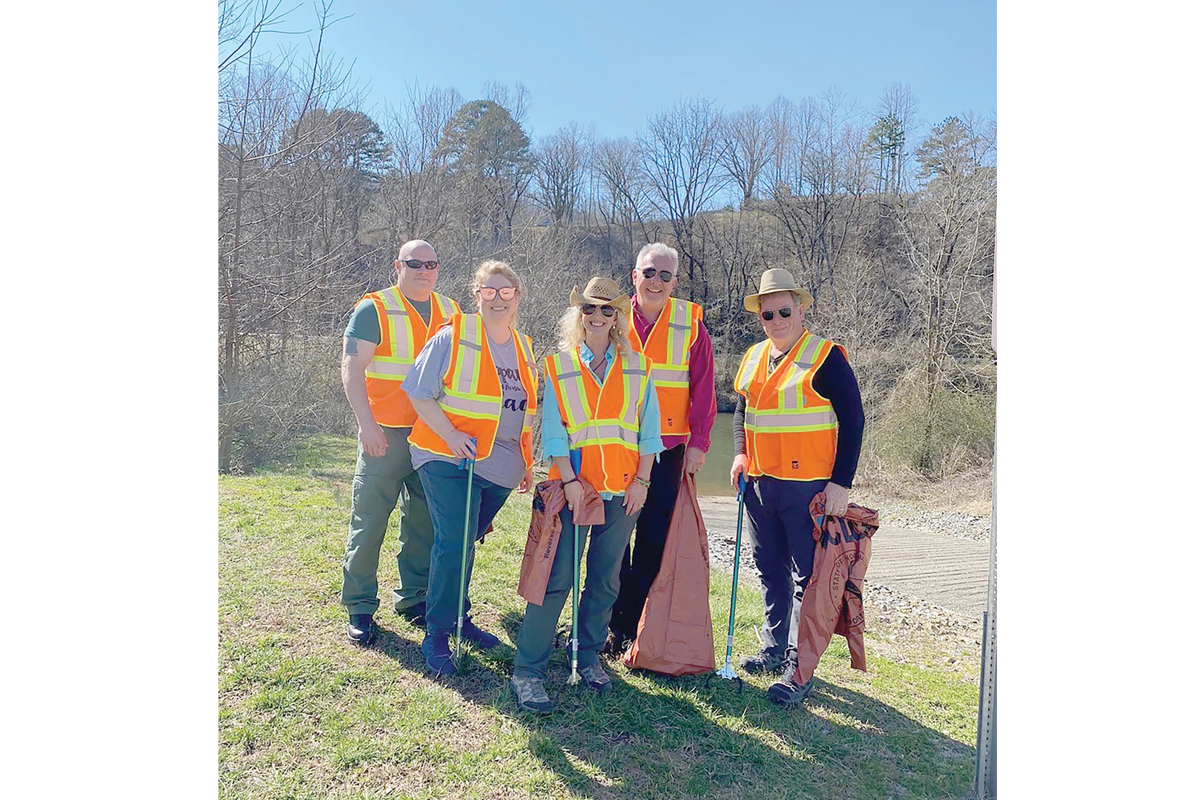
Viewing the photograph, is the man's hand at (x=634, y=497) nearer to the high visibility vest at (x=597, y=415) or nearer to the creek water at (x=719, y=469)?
the high visibility vest at (x=597, y=415)

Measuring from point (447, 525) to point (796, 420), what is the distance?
1.61 meters

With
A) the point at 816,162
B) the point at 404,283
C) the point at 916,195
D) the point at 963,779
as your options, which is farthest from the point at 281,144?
the point at 816,162

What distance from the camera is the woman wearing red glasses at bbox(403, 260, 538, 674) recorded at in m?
3.23

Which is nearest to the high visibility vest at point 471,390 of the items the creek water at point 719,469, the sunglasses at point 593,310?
the sunglasses at point 593,310

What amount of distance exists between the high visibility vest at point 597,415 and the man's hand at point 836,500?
902mm

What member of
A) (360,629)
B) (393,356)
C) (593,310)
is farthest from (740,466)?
(360,629)

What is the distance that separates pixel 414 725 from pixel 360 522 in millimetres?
1065

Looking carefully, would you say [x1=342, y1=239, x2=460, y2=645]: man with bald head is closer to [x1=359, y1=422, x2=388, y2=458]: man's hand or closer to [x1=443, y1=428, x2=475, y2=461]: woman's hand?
[x1=359, y1=422, x2=388, y2=458]: man's hand

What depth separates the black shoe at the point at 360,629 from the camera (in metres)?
3.64

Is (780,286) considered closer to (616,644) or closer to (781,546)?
(781,546)

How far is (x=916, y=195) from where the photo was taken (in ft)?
77.9

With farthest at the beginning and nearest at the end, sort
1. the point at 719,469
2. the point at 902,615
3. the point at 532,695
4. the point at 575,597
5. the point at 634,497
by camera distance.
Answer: the point at 719,469 < the point at 902,615 < the point at 575,597 < the point at 634,497 < the point at 532,695

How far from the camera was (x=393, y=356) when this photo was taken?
3586mm

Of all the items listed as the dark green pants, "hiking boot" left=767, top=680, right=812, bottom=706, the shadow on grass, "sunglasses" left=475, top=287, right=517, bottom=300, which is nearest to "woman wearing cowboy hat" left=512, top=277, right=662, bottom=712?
the shadow on grass
